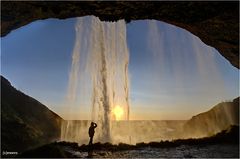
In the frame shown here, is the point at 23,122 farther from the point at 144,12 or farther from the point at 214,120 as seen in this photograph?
the point at 214,120

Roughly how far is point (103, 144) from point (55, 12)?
324 inches

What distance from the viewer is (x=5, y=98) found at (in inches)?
553

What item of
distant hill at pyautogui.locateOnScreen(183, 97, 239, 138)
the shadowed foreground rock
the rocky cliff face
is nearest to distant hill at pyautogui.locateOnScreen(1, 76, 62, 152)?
the shadowed foreground rock

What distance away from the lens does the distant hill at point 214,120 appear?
1753cm

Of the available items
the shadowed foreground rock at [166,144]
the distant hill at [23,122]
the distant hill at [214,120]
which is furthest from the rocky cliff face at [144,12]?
the distant hill at [214,120]

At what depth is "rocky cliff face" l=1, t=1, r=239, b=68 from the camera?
A: 822 cm

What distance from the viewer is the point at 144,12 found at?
891 centimetres

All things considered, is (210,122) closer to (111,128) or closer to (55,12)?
(111,128)

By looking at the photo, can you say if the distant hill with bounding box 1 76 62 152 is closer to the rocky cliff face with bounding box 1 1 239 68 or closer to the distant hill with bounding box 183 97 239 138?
the rocky cliff face with bounding box 1 1 239 68

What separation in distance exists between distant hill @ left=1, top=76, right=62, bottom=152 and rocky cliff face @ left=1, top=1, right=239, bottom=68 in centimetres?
492

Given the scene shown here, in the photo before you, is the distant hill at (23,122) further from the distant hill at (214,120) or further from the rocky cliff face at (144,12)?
the distant hill at (214,120)

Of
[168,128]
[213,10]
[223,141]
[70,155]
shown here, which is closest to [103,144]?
→ [70,155]

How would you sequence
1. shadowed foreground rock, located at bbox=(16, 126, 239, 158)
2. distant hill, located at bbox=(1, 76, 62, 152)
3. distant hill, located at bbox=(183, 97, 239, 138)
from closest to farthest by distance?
1. distant hill, located at bbox=(1, 76, 62, 152)
2. shadowed foreground rock, located at bbox=(16, 126, 239, 158)
3. distant hill, located at bbox=(183, 97, 239, 138)

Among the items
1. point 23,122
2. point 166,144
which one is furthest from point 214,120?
point 23,122
